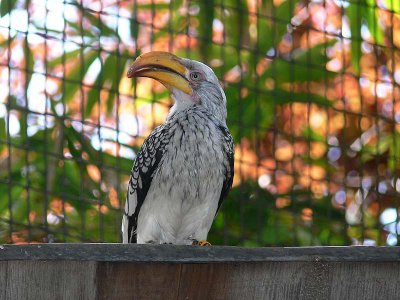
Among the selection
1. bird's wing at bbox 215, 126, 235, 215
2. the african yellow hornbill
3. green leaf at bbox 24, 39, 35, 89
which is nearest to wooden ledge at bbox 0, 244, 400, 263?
the african yellow hornbill

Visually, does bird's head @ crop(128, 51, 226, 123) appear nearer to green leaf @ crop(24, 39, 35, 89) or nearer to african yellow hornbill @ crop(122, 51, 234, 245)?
african yellow hornbill @ crop(122, 51, 234, 245)

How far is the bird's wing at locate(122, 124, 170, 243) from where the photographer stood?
15.4ft

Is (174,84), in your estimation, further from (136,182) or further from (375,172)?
(375,172)

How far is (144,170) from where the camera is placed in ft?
15.5

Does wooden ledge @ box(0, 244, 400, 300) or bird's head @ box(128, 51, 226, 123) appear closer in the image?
wooden ledge @ box(0, 244, 400, 300)

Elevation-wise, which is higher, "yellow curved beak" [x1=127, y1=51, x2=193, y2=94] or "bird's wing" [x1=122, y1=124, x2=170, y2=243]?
"yellow curved beak" [x1=127, y1=51, x2=193, y2=94]

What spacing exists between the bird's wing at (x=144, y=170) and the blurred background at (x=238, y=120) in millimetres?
710

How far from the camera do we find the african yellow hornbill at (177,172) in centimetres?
465

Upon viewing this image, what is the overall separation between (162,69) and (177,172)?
48 cm

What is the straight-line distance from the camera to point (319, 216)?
629 cm

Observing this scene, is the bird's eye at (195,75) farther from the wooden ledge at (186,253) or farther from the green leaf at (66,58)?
the wooden ledge at (186,253)

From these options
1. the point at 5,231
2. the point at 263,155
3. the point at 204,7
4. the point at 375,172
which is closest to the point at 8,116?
the point at 5,231

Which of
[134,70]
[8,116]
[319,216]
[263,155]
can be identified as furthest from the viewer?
[263,155]

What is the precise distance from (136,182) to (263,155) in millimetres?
2220
